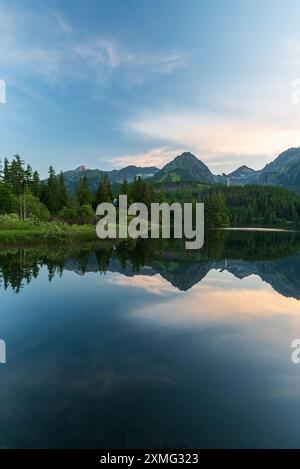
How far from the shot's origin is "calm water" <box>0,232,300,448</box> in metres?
8.84

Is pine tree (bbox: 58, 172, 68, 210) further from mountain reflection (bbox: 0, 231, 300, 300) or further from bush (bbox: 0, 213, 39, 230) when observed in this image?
mountain reflection (bbox: 0, 231, 300, 300)

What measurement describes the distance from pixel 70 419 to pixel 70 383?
214 cm

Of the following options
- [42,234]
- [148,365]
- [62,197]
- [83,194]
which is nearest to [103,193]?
[83,194]

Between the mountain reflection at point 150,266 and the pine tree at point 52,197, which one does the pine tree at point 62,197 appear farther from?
the mountain reflection at point 150,266

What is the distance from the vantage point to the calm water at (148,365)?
8836mm

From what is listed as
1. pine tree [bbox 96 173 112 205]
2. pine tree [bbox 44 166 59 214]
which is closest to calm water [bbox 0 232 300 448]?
pine tree [bbox 44 166 59 214]

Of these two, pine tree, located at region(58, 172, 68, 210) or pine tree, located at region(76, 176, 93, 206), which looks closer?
pine tree, located at region(58, 172, 68, 210)

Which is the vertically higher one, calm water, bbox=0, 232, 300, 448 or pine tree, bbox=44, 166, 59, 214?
pine tree, bbox=44, 166, 59, 214

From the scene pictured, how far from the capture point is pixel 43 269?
3481 centimetres

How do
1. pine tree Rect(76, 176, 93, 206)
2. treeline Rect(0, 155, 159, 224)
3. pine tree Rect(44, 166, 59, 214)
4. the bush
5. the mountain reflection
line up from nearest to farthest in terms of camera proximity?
the mountain reflection < the bush < treeline Rect(0, 155, 159, 224) < pine tree Rect(44, 166, 59, 214) < pine tree Rect(76, 176, 93, 206)

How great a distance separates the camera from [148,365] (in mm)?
12945

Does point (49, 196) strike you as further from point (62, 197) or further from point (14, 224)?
point (14, 224)

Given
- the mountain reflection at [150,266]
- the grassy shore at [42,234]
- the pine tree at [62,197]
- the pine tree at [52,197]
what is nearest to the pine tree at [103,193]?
the pine tree at [62,197]

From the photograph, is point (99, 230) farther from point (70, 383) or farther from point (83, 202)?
point (70, 383)
